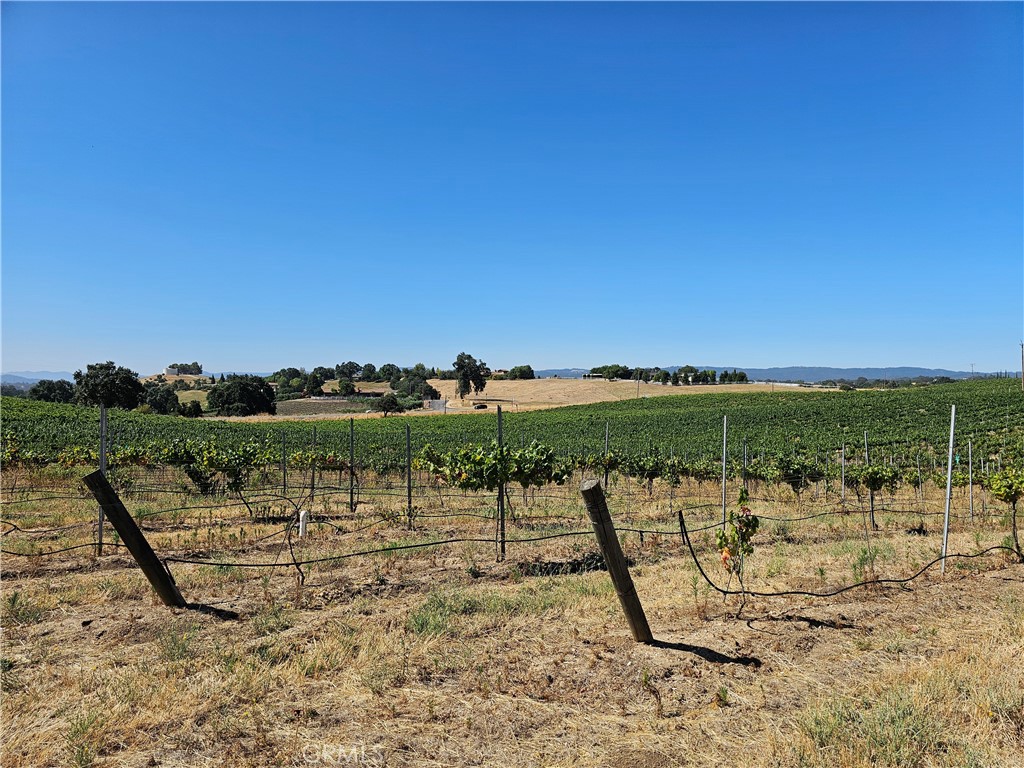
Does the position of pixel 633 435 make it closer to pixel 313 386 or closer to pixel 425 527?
pixel 425 527

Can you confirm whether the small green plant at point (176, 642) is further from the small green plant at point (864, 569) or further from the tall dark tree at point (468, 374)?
the tall dark tree at point (468, 374)

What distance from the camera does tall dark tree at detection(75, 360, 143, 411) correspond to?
76.0 metres

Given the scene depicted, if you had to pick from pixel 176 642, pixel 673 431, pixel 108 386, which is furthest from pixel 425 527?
pixel 108 386

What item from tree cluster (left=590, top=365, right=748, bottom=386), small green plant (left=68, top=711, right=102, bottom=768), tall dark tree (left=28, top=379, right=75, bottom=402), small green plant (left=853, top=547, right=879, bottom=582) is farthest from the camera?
tree cluster (left=590, top=365, right=748, bottom=386)

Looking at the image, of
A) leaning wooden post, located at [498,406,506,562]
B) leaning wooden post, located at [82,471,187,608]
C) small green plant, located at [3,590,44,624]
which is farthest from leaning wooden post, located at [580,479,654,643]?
small green plant, located at [3,590,44,624]

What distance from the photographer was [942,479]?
66.7 feet

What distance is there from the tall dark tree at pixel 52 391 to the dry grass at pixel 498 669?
101 meters

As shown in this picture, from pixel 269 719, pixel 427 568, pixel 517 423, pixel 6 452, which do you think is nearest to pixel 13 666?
pixel 269 719

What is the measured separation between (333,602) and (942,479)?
72.0 ft

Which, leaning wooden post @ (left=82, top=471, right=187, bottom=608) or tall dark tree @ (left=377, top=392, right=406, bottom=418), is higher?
leaning wooden post @ (left=82, top=471, right=187, bottom=608)

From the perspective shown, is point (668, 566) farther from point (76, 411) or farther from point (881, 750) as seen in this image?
point (76, 411)

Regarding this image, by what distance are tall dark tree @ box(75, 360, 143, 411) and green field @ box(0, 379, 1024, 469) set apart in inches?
1048

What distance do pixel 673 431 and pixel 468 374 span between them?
6471cm

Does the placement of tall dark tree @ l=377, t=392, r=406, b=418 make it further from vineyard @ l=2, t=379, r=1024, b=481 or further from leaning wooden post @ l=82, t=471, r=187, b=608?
leaning wooden post @ l=82, t=471, r=187, b=608
